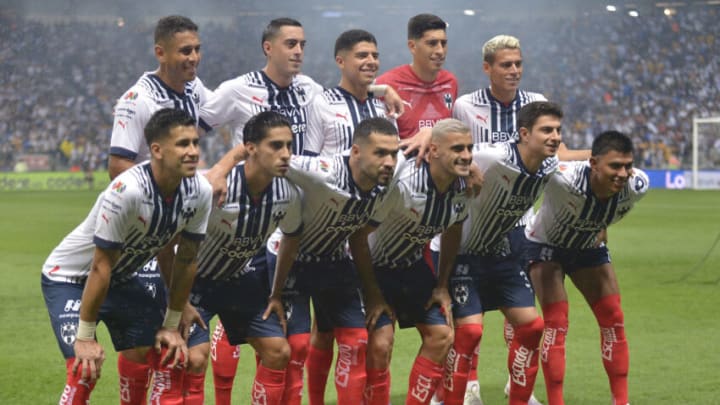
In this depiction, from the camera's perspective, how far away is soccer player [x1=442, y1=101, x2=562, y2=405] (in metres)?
6.71

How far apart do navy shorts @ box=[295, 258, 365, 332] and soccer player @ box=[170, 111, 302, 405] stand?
0.32m

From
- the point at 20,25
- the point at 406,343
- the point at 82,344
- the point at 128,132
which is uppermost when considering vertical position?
the point at 20,25

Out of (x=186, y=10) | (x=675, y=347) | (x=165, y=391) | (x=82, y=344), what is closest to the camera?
(x=82, y=344)

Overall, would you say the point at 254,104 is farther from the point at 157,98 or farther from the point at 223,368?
the point at 223,368

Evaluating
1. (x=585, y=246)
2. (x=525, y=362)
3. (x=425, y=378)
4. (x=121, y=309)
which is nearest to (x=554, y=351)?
(x=525, y=362)

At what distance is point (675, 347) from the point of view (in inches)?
376

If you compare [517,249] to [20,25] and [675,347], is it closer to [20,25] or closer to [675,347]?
[675,347]

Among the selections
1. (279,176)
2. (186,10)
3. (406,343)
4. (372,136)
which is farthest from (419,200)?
(186,10)

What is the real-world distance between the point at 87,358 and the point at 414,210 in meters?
2.31

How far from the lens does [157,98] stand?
6.27 m

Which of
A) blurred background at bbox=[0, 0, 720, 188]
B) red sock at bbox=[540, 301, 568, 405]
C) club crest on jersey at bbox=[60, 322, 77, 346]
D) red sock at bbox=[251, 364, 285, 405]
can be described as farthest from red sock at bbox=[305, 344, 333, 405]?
blurred background at bbox=[0, 0, 720, 188]

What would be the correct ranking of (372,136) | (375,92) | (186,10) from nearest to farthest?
(372,136) < (375,92) < (186,10)

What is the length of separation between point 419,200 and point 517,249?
1.30 m

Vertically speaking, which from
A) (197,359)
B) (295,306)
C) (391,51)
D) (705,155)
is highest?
(391,51)
